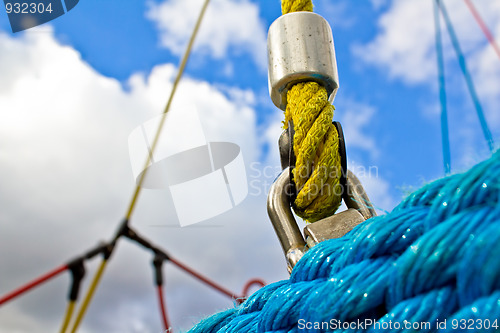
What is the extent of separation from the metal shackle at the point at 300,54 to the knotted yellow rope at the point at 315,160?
0.05 meters

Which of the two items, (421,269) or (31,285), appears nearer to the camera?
(421,269)

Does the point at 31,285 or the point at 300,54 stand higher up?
the point at 300,54

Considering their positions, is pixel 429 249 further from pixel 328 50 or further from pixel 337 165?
pixel 328 50

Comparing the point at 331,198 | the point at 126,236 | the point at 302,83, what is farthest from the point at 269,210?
the point at 126,236

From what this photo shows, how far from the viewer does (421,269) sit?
34 cm

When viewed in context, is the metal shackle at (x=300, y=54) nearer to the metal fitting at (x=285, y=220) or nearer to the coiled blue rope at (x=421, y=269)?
the metal fitting at (x=285, y=220)

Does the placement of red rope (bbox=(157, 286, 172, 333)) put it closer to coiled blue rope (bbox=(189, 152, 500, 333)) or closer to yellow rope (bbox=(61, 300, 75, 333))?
yellow rope (bbox=(61, 300, 75, 333))

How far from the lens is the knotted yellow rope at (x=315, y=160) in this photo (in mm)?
722

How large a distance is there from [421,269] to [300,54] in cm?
54

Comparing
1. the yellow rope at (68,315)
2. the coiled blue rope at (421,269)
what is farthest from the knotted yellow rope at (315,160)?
the yellow rope at (68,315)

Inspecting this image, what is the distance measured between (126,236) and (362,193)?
47cm

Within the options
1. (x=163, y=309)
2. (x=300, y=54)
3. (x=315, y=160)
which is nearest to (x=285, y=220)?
(x=315, y=160)

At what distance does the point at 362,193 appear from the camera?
0.74 m

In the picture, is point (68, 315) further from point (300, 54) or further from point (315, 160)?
point (300, 54)
